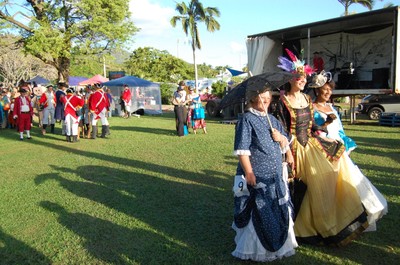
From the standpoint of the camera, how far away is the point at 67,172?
6957 millimetres

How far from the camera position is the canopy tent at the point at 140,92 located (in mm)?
20891

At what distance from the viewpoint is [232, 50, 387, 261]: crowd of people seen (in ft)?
10.1

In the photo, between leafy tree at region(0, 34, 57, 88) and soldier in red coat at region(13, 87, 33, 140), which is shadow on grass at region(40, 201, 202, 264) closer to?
soldier in red coat at region(13, 87, 33, 140)

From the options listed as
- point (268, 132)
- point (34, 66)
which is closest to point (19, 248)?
point (268, 132)

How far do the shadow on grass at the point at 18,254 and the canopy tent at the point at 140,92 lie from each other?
17193 mm

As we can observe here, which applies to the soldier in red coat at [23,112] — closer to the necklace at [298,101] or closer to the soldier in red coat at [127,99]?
the soldier in red coat at [127,99]

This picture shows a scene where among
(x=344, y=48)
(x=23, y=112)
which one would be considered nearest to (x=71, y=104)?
(x=23, y=112)

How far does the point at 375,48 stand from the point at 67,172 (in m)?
12.3

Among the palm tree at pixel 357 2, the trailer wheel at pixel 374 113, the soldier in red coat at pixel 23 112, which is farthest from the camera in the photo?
the palm tree at pixel 357 2

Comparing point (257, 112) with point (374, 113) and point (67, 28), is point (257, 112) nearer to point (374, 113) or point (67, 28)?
point (374, 113)

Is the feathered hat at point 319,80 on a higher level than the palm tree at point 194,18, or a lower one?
lower

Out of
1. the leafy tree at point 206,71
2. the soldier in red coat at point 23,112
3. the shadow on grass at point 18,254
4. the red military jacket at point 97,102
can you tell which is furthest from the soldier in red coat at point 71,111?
the leafy tree at point 206,71

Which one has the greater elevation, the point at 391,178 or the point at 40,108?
the point at 40,108

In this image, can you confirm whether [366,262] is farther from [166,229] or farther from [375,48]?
[375,48]
